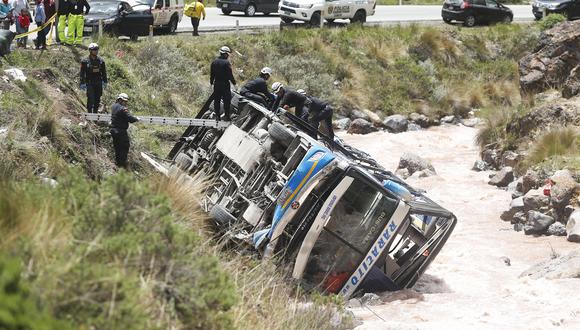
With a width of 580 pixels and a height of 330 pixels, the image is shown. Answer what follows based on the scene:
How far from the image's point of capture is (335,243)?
12.5m

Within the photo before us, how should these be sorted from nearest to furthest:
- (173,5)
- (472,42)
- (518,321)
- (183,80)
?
(518,321), (183,80), (173,5), (472,42)

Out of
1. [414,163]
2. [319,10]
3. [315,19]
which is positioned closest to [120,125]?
[414,163]

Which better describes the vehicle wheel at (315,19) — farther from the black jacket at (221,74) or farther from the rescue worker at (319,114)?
the rescue worker at (319,114)

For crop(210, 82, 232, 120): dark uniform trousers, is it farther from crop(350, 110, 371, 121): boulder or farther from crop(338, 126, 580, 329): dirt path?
crop(350, 110, 371, 121): boulder

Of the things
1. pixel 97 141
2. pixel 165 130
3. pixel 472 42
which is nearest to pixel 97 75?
pixel 97 141

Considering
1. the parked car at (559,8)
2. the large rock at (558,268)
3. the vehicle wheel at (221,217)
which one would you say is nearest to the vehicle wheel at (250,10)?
the parked car at (559,8)

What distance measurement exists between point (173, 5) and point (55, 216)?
22586 mm

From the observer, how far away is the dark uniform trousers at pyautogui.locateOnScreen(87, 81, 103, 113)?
1675cm

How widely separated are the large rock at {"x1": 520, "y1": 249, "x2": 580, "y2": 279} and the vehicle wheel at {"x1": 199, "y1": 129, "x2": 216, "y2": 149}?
551 centimetres

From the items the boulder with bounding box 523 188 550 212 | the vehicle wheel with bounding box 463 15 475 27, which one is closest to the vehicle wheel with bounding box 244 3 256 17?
the vehicle wheel with bounding box 463 15 475 27

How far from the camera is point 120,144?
14531 millimetres

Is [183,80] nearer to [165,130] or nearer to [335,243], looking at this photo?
[165,130]

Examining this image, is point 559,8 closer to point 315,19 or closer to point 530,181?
point 315,19

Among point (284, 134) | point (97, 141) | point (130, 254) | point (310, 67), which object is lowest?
point (310, 67)
